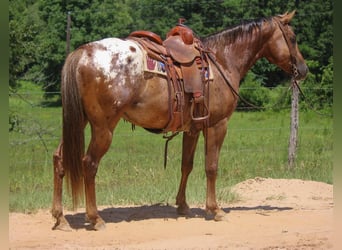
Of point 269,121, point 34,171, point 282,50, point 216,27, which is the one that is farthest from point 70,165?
point 216,27

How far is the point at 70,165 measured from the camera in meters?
5.30

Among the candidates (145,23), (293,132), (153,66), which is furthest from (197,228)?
(145,23)

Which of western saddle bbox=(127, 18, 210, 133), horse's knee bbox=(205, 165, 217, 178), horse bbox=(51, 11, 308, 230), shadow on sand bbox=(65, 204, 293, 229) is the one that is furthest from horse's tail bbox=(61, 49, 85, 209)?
horse's knee bbox=(205, 165, 217, 178)

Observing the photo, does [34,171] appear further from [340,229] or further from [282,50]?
[340,229]

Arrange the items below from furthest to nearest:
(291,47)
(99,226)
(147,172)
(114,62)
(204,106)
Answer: (147,172)
(291,47)
(204,106)
(99,226)
(114,62)

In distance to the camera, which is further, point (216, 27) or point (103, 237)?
point (216, 27)

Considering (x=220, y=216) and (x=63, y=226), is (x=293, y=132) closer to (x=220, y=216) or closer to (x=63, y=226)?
(x=220, y=216)

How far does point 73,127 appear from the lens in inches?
204

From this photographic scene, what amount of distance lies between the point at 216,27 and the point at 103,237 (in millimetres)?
20301

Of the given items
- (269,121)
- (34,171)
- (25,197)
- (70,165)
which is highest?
(70,165)

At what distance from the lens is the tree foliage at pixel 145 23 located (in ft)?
43.0

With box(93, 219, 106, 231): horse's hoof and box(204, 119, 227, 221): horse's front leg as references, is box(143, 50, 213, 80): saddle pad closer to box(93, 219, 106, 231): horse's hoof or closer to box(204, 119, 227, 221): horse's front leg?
box(204, 119, 227, 221): horse's front leg

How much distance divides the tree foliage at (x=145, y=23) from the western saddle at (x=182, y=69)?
486 centimetres

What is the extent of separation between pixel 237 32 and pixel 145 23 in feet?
57.5
